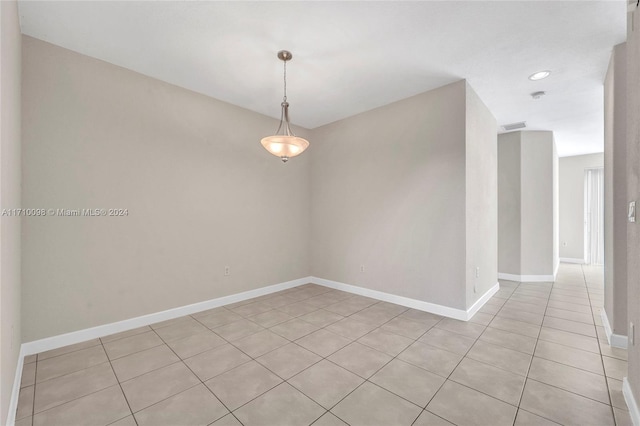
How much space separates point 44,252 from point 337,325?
3.04 meters

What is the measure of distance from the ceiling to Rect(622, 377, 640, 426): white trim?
2858 mm

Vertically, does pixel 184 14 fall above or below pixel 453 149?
above

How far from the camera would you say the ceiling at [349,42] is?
86.4 inches

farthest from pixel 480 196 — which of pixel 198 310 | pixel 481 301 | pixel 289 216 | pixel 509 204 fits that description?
pixel 198 310

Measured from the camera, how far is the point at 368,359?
7.89ft

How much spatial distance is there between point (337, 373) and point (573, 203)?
8.38 metres

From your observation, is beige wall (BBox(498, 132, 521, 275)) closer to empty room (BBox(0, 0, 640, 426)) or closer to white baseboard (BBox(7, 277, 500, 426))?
empty room (BBox(0, 0, 640, 426))

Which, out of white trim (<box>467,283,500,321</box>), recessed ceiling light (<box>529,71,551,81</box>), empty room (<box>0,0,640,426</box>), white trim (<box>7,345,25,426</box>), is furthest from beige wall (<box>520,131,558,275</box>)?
white trim (<box>7,345,25,426</box>)

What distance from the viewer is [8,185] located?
1822mm

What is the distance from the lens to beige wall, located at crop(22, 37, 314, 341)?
2.56 meters

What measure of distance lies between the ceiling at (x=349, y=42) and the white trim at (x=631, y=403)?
286 centimetres

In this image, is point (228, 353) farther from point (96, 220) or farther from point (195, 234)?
point (96, 220)

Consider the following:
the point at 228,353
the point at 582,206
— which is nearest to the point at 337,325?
the point at 228,353

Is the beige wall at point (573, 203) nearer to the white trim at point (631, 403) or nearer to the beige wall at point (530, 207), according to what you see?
the beige wall at point (530, 207)
